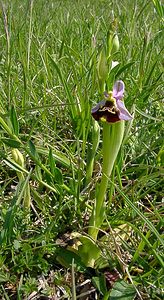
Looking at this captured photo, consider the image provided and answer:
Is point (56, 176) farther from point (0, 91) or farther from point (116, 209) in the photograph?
point (0, 91)

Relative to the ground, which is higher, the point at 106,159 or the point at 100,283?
the point at 106,159

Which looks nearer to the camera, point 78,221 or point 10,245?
point 10,245

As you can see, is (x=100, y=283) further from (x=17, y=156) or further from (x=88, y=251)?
(x=17, y=156)

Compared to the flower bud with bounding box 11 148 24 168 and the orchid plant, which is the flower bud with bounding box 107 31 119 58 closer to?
the orchid plant

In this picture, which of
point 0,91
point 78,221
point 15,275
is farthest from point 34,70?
point 15,275

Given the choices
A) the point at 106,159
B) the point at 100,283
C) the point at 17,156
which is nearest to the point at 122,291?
the point at 100,283

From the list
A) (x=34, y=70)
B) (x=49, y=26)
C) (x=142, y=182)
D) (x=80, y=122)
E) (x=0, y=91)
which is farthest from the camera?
(x=49, y=26)
